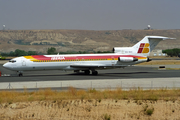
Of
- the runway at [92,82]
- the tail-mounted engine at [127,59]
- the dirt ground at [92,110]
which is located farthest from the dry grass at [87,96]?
the tail-mounted engine at [127,59]

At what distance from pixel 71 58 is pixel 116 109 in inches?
892

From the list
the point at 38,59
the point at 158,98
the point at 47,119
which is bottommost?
the point at 47,119

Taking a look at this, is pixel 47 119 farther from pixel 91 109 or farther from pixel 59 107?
pixel 91 109

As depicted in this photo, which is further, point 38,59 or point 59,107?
point 38,59

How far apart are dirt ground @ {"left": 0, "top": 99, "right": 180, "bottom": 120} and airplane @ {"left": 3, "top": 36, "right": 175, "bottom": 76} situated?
20.3 meters

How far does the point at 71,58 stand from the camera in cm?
4184

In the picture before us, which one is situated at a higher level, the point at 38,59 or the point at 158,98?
the point at 38,59

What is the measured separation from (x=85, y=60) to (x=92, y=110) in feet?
73.5

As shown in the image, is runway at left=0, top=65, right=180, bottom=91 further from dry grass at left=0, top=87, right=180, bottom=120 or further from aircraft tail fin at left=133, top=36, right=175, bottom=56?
aircraft tail fin at left=133, top=36, right=175, bottom=56

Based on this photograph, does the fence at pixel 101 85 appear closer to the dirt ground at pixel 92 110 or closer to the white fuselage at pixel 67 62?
the dirt ground at pixel 92 110

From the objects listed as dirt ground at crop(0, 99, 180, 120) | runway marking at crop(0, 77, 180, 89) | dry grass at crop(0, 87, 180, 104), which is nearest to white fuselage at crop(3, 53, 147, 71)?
runway marking at crop(0, 77, 180, 89)

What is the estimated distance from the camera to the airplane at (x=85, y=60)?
40469mm

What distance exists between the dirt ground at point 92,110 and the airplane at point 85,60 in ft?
66.7

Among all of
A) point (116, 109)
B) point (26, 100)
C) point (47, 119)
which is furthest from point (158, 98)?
point (26, 100)
